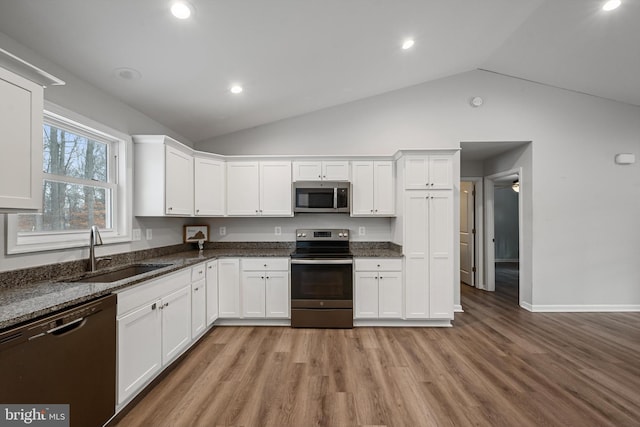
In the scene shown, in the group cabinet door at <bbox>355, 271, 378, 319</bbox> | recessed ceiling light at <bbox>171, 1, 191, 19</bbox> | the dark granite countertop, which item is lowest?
cabinet door at <bbox>355, 271, 378, 319</bbox>

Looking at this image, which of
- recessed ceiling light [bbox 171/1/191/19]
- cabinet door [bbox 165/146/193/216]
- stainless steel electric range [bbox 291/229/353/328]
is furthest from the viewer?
stainless steel electric range [bbox 291/229/353/328]

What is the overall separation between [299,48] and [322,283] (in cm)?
252

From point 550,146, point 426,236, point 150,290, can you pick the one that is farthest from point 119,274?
point 550,146

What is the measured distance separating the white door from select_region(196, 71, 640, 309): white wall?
116 cm

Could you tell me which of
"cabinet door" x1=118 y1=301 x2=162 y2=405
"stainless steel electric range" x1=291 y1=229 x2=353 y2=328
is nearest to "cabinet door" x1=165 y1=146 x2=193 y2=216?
"cabinet door" x1=118 y1=301 x2=162 y2=405

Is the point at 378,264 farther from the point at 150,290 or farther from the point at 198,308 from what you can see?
the point at 150,290

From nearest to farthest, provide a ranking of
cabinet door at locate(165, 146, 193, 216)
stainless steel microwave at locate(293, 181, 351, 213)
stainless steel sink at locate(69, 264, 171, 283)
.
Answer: stainless steel sink at locate(69, 264, 171, 283) < cabinet door at locate(165, 146, 193, 216) < stainless steel microwave at locate(293, 181, 351, 213)

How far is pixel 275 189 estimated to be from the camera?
3.58m

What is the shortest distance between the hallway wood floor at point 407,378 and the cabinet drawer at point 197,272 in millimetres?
728

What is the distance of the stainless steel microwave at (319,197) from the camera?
11.4 ft

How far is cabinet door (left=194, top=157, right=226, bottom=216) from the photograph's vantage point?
330 centimetres

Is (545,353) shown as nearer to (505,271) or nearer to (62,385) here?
(62,385)

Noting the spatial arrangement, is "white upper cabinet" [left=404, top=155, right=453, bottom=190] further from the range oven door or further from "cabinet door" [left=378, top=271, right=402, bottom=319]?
the range oven door

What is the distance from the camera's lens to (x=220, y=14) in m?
1.84
